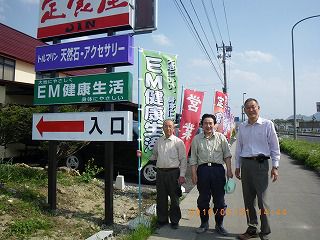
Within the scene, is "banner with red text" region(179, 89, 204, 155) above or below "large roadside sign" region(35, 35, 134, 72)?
below

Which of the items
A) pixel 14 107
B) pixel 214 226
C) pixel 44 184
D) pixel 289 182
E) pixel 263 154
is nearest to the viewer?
pixel 263 154

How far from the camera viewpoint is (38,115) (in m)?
5.93

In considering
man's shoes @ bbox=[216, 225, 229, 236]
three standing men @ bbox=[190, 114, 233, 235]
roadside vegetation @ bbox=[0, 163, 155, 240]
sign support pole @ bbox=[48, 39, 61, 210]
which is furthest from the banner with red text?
sign support pole @ bbox=[48, 39, 61, 210]

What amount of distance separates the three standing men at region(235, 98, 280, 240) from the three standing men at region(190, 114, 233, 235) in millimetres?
292

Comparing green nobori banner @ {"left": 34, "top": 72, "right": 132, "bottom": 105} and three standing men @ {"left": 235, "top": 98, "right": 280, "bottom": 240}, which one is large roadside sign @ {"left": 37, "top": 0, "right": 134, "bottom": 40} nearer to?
green nobori banner @ {"left": 34, "top": 72, "right": 132, "bottom": 105}

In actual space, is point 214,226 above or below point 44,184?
below

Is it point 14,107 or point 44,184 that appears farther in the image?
point 14,107

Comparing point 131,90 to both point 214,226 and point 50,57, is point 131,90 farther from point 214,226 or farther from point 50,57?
point 214,226

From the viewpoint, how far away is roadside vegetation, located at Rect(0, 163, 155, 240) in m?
4.65

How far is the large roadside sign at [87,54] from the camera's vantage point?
5188 millimetres

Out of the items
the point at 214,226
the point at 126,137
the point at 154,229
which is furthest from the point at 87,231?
the point at 214,226

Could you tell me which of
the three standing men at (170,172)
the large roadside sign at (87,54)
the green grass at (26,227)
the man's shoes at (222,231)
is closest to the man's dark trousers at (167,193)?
the three standing men at (170,172)

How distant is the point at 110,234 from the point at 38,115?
8.27 feet

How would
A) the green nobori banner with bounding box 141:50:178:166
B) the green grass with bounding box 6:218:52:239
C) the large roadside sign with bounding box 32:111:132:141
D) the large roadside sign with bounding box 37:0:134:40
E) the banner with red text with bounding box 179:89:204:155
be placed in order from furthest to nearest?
the banner with red text with bounding box 179:89:204:155, the green nobori banner with bounding box 141:50:178:166, the large roadside sign with bounding box 37:0:134:40, the large roadside sign with bounding box 32:111:132:141, the green grass with bounding box 6:218:52:239
